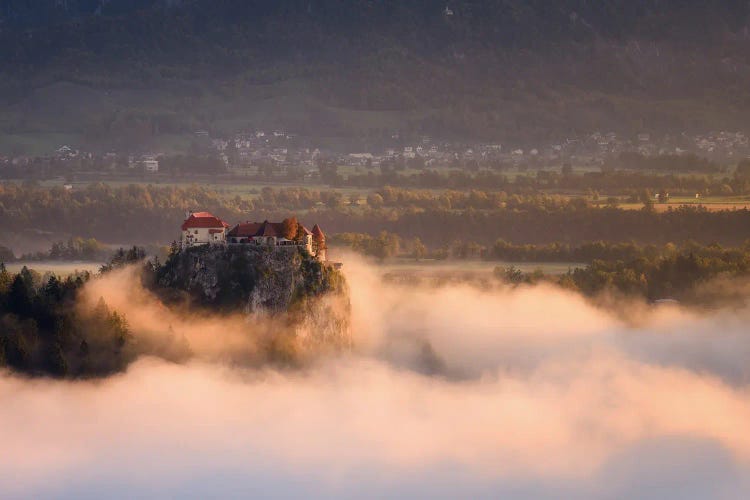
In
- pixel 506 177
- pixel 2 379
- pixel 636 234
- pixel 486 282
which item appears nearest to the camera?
pixel 2 379

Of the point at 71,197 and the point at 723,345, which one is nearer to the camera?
the point at 723,345

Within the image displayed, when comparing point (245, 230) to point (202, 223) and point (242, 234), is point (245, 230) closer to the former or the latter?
point (242, 234)

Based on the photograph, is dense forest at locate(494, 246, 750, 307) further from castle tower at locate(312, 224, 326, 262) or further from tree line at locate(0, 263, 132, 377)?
tree line at locate(0, 263, 132, 377)

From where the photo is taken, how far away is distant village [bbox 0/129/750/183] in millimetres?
156625

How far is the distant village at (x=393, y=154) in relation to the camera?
156625mm

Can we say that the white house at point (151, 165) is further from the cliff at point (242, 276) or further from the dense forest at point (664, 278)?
the cliff at point (242, 276)

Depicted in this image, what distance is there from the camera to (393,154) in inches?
6767

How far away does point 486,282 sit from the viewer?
88188 mm

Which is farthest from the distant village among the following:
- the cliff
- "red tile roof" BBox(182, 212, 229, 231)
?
"red tile roof" BBox(182, 212, 229, 231)

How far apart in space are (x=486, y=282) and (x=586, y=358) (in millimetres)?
13664

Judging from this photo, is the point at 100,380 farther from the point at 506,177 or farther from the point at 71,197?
the point at 506,177

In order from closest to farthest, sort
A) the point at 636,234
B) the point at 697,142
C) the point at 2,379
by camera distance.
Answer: the point at 2,379 < the point at 636,234 < the point at 697,142

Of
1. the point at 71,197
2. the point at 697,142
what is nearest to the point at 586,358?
the point at 71,197

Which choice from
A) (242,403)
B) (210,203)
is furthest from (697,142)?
(242,403)
